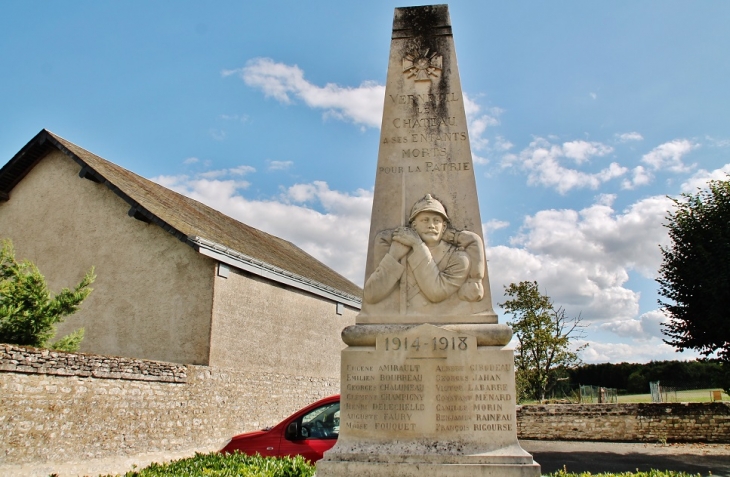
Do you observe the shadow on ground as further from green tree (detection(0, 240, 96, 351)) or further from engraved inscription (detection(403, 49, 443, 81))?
green tree (detection(0, 240, 96, 351))

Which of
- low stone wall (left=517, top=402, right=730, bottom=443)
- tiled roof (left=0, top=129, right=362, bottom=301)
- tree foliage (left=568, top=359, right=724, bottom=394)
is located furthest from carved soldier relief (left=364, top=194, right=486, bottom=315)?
tree foliage (left=568, top=359, right=724, bottom=394)

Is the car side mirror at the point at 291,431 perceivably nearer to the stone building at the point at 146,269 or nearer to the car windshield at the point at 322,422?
the car windshield at the point at 322,422

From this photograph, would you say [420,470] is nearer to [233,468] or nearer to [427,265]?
[427,265]

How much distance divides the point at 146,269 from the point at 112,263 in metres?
1.02

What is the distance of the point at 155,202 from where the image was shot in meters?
15.1

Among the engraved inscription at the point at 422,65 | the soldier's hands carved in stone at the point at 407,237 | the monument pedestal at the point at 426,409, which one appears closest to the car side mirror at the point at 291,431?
the monument pedestal at the point at 426,409

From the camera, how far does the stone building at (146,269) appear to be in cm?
1344

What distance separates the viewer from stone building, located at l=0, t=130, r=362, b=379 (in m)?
13.4

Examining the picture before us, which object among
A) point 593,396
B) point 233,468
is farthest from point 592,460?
point 593,396

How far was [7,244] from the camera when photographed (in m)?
10.6

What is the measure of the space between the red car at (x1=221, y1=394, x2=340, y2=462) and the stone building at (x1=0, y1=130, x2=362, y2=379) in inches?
214

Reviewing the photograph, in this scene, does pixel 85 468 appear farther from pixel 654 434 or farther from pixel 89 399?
pixel 654 434

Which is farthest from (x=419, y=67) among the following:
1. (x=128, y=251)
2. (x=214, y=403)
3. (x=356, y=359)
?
(x=128, y=251)

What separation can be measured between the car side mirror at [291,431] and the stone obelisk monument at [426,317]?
3.50 metres
